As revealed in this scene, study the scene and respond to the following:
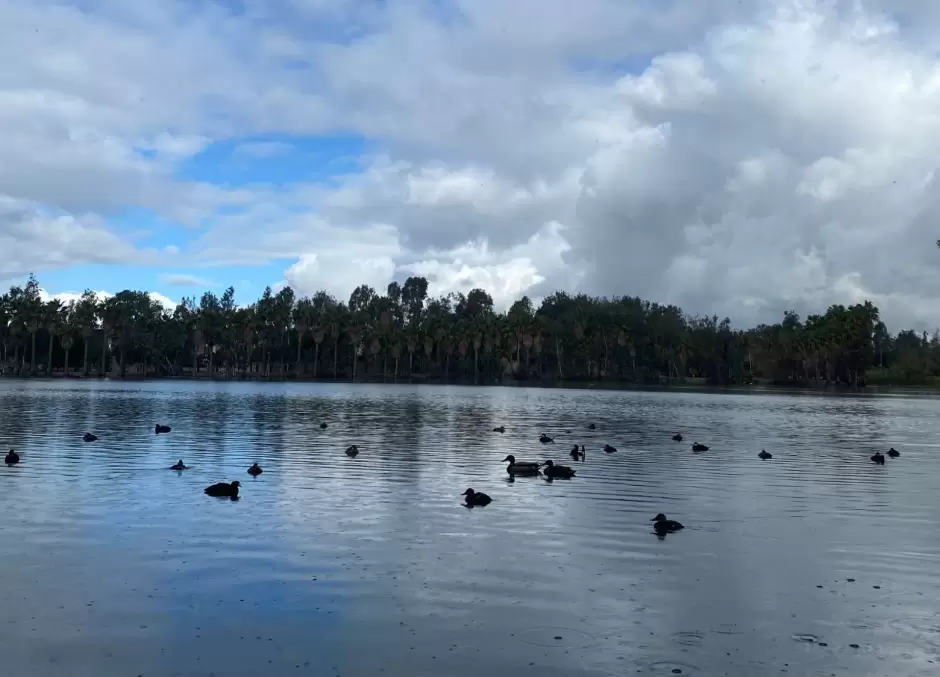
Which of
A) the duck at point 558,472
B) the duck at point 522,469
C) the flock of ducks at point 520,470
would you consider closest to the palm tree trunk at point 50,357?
the flock of ducks at point 520,470

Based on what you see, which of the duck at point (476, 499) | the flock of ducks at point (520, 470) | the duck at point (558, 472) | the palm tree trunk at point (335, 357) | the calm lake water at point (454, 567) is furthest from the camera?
the palm tree trunk at point (335, 357)

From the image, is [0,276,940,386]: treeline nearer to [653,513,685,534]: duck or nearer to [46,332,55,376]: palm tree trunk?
[46,332,55,376]: palm tree trunk

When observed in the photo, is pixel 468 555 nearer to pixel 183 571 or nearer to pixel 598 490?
pixel 183 571

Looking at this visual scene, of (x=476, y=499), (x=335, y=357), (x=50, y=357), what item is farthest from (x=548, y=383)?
(x=476, y=499)

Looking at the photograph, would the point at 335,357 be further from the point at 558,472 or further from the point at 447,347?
the point at 558,472

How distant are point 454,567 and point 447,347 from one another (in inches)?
5943

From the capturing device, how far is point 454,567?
16.0 meters

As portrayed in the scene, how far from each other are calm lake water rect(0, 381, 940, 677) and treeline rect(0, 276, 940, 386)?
12996 centimetres

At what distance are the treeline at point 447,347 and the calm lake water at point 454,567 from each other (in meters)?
130

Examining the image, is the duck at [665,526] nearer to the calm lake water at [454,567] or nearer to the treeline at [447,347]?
the calm lake water at [454,567]

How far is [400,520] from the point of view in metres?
20.5

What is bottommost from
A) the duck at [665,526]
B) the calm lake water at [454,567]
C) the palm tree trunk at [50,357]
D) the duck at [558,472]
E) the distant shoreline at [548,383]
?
the calm lake water at [454,567]

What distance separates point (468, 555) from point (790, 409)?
230ft

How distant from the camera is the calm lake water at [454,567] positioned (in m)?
11.5
